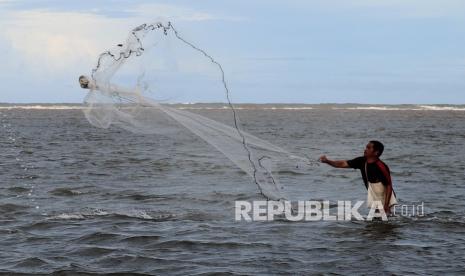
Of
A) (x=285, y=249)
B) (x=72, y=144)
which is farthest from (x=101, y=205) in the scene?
(x=72, y=144)

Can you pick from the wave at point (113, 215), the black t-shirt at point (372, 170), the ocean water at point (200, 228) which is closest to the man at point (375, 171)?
the black t-shirt at point (372, 170)

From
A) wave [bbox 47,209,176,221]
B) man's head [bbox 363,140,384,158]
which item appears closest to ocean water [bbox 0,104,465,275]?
wave [bbox 47,209,176,221]

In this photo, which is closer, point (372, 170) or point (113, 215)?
point (372, 170)

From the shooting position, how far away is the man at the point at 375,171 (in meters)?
12.2

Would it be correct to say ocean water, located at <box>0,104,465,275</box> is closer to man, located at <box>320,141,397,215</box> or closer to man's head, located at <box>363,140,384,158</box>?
man, located at <box>320,141,397,215</box>

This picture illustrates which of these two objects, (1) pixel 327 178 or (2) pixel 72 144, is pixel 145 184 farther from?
(2) pixel 72 144

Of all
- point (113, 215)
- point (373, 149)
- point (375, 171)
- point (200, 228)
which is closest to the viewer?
point (373, 149)

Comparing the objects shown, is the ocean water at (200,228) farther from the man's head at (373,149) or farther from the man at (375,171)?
the man's head at (373,149)

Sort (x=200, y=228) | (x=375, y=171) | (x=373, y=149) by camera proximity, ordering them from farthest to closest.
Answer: (x=200, y=228) → (x=375, y=171) → (x=373, y=149)

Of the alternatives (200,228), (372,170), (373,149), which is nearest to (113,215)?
(200,228)

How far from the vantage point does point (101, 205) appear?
15.1 meters

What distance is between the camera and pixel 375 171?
1230 cm

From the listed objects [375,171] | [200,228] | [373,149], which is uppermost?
[373,149]

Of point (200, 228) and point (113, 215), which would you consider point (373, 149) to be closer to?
point (200, 228)
